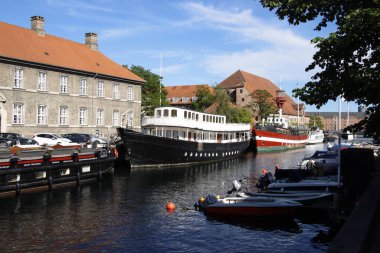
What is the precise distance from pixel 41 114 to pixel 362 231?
42.2 meters

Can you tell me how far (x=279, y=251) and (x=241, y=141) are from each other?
141 ft

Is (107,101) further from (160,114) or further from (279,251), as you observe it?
(279,251)

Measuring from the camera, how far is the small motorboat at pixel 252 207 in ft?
62.5

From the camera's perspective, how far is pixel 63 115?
49.1 m

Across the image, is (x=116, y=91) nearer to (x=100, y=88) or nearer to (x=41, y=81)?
(x=100, y=88)

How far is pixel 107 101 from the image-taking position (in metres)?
54.9

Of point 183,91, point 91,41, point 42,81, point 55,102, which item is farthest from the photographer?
point 183,91

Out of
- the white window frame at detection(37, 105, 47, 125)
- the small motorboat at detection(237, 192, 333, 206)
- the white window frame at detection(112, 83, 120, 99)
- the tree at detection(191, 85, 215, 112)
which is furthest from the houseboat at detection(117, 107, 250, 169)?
the tree at detection(191, 85, 215, 112)

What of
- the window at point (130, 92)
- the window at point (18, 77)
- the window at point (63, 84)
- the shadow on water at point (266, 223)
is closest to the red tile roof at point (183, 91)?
the window at point (130, 92)

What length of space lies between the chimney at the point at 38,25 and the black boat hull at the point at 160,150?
75.3 feet

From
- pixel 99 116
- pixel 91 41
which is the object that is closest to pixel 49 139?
pixel 99 116

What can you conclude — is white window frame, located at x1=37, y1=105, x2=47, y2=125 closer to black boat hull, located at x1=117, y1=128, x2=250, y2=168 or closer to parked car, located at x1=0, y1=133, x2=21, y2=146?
parked car, located at x1=0, y1=133, x2=21, y2=146

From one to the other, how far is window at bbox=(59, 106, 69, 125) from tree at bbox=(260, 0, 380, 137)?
129ft

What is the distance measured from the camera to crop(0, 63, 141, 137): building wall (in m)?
42.9
